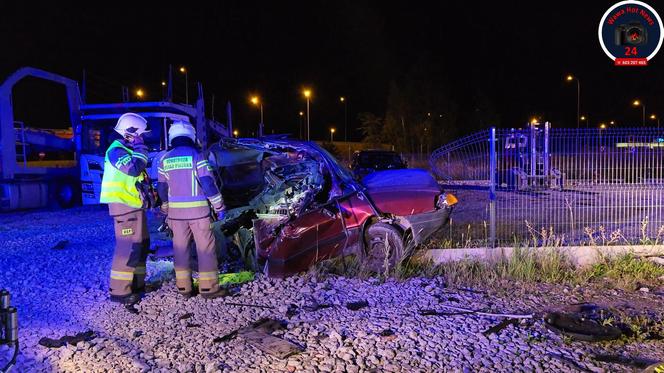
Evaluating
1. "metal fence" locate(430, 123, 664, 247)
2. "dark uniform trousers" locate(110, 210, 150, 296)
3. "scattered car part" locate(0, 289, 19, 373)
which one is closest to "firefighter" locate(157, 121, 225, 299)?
"dark uniform trousers" locate(110, 210, 150, 296)

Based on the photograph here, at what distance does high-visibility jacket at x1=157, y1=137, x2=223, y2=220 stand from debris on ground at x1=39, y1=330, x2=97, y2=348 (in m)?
1.47

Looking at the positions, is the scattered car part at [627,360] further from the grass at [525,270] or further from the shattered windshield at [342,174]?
the shattered windshield at [342,174]

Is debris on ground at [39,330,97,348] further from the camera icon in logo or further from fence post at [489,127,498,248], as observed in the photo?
the camera icon in logo

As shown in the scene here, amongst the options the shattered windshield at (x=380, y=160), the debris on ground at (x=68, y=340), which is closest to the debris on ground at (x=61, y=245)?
the debris on ground at (x=68, y=340)

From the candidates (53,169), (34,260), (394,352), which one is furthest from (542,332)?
(53,169)

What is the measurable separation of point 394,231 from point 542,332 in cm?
251

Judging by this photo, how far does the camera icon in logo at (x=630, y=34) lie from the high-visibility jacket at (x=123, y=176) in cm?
738

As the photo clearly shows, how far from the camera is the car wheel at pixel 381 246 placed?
7141 mm

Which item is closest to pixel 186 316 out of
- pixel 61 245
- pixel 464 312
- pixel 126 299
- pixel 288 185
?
pixel 126 299

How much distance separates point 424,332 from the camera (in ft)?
16.5

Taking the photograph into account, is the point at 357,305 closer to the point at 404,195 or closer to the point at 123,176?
the point at 404,195

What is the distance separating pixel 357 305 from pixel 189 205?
6.70 ft

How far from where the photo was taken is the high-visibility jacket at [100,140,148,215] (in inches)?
235

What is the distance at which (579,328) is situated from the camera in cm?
502
